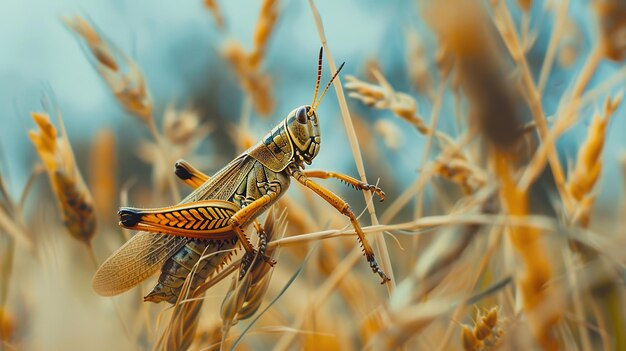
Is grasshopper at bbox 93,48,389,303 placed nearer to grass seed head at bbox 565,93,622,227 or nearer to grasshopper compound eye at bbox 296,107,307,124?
grasshopper compound eye at bbox 296,107,307,124

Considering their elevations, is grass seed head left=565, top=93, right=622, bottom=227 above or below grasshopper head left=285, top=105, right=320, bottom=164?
below

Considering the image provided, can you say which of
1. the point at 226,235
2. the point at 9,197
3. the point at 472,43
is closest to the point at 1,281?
the point at 9,197

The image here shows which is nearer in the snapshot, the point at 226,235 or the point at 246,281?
the point at 246,281

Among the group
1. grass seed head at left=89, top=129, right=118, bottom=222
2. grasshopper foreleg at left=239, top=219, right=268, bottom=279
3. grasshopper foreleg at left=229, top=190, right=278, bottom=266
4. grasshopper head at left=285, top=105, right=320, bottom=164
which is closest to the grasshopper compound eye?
grasshopper head at left=285, top=105, right=320, bottom=164

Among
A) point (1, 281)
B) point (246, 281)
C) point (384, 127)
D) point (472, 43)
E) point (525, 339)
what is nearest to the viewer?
point (472, 43)

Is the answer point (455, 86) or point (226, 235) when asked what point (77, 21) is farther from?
point (455, 86)

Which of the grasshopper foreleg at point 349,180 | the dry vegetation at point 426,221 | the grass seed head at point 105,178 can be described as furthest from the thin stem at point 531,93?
the grass seed head at point 105,178

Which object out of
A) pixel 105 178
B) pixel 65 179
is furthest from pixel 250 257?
pixel 105 178
